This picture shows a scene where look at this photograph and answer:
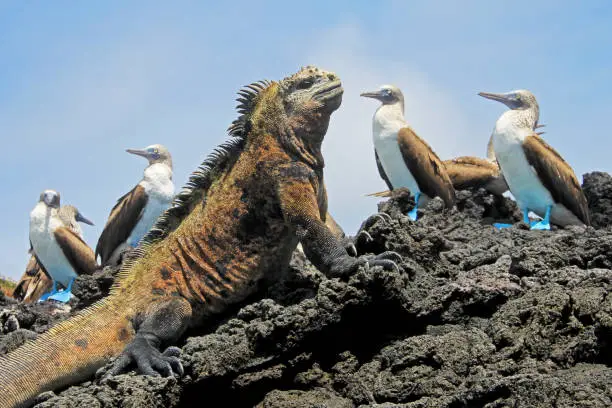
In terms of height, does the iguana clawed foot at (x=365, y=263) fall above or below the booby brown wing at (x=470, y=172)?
below

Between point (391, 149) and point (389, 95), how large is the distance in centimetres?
132

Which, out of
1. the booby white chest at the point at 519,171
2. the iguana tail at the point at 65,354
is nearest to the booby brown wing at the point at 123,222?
the booby white chest at the point at 519,171

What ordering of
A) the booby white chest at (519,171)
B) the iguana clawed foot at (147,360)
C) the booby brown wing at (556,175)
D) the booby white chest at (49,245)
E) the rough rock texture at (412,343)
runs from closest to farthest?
1. the rough rock texture at (412,343)
2. the iguana clawed foot at (147,360)
3. the booby brown wing at (556,175)
4. the booby white chest at (519,171)
5. the booby white chest at (49,245)

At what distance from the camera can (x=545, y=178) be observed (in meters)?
13.9

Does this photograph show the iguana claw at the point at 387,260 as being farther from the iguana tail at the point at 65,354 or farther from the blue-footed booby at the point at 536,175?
the blue-footed booby at the point at 536,175

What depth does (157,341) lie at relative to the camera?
278 inches

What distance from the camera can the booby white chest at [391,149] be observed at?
1539cm

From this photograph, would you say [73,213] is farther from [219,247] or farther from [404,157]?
[219,247]

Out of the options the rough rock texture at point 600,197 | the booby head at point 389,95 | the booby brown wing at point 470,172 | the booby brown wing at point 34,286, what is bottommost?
the booby brown wing at point 34,286

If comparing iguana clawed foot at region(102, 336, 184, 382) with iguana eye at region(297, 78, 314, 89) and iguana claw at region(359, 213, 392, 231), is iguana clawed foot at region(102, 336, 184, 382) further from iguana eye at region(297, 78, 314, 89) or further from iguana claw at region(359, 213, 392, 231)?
iguana eye at region(297, 78, 314, 89)

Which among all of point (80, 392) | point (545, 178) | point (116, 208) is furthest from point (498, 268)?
point (116, 208)

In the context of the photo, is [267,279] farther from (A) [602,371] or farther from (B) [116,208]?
(B) [116,208]

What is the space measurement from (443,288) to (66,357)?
2.86 m

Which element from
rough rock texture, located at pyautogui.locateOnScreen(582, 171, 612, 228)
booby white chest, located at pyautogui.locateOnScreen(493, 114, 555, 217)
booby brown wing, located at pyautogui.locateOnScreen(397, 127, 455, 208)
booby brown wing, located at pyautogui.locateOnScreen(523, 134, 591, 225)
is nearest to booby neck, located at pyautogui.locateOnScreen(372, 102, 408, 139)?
booby brown wing, located at pyautogui.locateOnScreen(397, 127, 455, 208)
